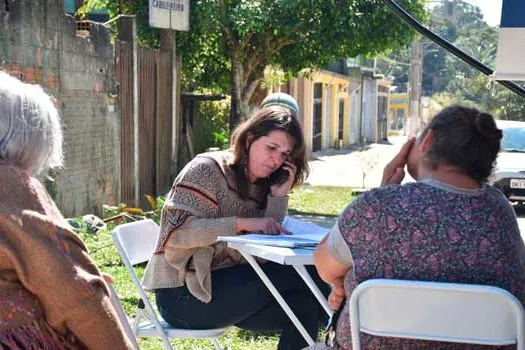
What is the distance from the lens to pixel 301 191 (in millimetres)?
14227

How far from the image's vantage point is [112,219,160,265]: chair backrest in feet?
11.1

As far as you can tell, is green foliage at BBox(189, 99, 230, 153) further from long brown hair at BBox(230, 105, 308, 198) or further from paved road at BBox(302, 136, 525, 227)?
long brown hair at BBox(230, 105, 308, 198)

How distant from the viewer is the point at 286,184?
3.54 meters

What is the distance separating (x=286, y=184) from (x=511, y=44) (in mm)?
1103

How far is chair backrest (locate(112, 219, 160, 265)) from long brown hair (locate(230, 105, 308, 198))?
1.55 feet

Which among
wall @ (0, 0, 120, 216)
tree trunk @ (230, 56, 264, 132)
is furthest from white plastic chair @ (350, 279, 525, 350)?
tree trunk @ (230, 56, 264, 132)

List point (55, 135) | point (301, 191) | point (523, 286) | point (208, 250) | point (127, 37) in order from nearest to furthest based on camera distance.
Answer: point (55, 135), point (523, 286), point (208, 250), point (127, 37), point (301, 191)

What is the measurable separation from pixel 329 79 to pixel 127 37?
18.3 metres

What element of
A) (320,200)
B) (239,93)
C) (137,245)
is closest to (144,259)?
(137,245)

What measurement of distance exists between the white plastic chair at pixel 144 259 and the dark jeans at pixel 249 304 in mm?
38

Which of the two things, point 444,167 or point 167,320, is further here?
point 167,320

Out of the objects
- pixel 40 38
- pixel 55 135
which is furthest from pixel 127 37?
pixel 55 135

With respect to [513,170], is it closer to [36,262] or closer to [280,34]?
[280,34]

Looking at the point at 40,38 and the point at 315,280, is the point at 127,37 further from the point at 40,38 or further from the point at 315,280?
the point at 315,280
